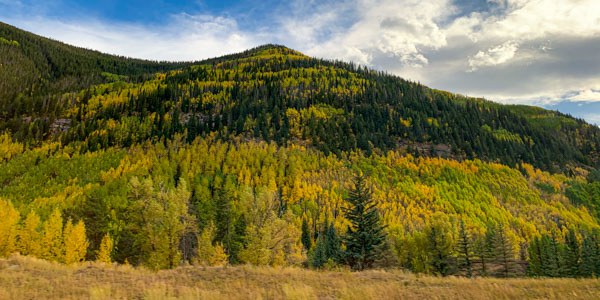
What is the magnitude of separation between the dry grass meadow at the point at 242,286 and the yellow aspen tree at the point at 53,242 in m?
38.3

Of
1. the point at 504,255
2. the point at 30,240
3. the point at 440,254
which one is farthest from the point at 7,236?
the point at 504,255

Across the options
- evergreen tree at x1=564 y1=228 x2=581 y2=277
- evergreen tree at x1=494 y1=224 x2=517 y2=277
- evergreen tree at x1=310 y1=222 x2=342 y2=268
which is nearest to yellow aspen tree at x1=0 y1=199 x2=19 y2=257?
evergreen tree at x1=310 y1=222 x2=342 y2=268

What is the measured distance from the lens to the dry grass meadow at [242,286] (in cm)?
1299

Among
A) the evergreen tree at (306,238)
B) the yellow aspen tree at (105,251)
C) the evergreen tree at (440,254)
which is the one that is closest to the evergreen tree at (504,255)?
the evergreen tree at (440,254)

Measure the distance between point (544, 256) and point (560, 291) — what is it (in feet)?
254

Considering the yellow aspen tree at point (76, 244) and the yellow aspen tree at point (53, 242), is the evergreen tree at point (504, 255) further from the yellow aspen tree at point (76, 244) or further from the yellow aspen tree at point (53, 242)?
the yellow aspen tree at point (53, 242)

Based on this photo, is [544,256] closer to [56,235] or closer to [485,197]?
[485,197]

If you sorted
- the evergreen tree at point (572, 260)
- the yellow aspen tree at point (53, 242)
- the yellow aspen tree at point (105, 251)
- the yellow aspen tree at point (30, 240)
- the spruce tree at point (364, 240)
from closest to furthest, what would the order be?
1. the spruce tree at point (364, 240)
2. the yellow aspen tree at point (105, 251)
3. the yellow aspen tree at point (53, 242)
4. the yellow aspen tree at point (30, 240)
5. the evergreen tree at point (572, 260)

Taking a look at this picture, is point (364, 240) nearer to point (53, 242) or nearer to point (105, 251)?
point (105, 251)

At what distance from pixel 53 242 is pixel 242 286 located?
54255 millimetres

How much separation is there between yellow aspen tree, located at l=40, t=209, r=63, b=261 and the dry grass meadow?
3829 cm

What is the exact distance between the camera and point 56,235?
2168 inches

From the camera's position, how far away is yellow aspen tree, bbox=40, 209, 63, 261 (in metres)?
49.9

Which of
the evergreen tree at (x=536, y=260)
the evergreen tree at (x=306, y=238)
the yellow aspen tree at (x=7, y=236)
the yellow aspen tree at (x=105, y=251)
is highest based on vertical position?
the yellow aspen tree at (x=7, y=236)
